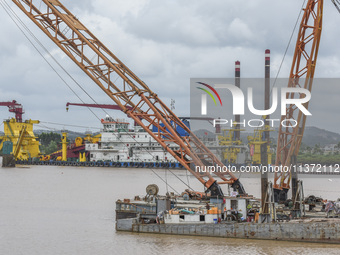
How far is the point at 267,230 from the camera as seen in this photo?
83.2ft

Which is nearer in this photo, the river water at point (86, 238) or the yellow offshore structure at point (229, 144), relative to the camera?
the river water at point (86, 238)

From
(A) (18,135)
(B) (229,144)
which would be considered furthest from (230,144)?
(A) (18,135)

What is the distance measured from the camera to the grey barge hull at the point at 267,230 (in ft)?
80.7

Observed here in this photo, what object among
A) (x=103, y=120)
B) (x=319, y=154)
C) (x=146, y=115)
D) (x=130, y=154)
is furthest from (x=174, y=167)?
(x=146, y=115)

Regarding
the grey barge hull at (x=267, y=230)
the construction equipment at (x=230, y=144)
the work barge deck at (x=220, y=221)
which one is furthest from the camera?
the construction equipment at (x=230, y=144)

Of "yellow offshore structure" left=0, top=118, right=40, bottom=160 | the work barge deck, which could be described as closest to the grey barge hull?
the work barge deck

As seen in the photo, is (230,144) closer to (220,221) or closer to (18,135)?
(18,135)

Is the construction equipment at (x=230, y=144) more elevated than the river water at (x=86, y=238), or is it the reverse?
the construction equipment at (x=230, y=144)

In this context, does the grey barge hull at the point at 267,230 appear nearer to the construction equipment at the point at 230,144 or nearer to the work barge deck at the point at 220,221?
the work barge deck at the point at 220,221

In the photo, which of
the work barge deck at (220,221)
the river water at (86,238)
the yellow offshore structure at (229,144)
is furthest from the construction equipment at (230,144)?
the work barge deck at (220,221)

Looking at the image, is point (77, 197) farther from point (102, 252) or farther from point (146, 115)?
point (102, 252)

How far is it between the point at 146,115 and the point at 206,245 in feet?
36.8

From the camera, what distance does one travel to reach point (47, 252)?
2362 cm

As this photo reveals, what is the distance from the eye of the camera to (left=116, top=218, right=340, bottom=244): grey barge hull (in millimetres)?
24594
